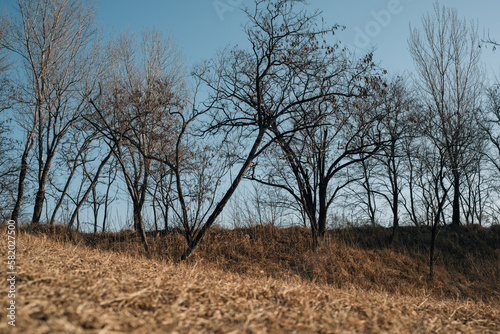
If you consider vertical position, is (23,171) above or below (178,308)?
above

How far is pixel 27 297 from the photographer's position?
7.54ft

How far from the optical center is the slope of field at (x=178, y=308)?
203 cm

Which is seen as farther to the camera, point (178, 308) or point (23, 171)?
point (23, 171)

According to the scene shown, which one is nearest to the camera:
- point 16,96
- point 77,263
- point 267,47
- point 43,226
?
point 77,263

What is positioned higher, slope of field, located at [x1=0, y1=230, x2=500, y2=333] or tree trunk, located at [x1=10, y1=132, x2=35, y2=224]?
tree trunk, located at [x1=10, y1=132, x2=35, y2=224]

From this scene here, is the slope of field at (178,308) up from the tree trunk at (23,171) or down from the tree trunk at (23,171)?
down

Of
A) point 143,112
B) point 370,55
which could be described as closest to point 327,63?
point 370,55

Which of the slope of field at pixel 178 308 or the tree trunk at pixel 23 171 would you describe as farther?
the tree trunk at pixel 23 171

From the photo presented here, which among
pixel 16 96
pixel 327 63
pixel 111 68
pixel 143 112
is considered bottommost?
pixel 143 112

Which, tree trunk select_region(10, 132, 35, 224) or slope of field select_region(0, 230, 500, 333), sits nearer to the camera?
slope of field select_region(0, 230, 500, 333)

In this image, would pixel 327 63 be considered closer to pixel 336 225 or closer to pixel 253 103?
pixel 253 103

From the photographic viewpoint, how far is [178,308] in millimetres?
2426

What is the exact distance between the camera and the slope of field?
203 centimetres

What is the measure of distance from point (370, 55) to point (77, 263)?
899 cm
